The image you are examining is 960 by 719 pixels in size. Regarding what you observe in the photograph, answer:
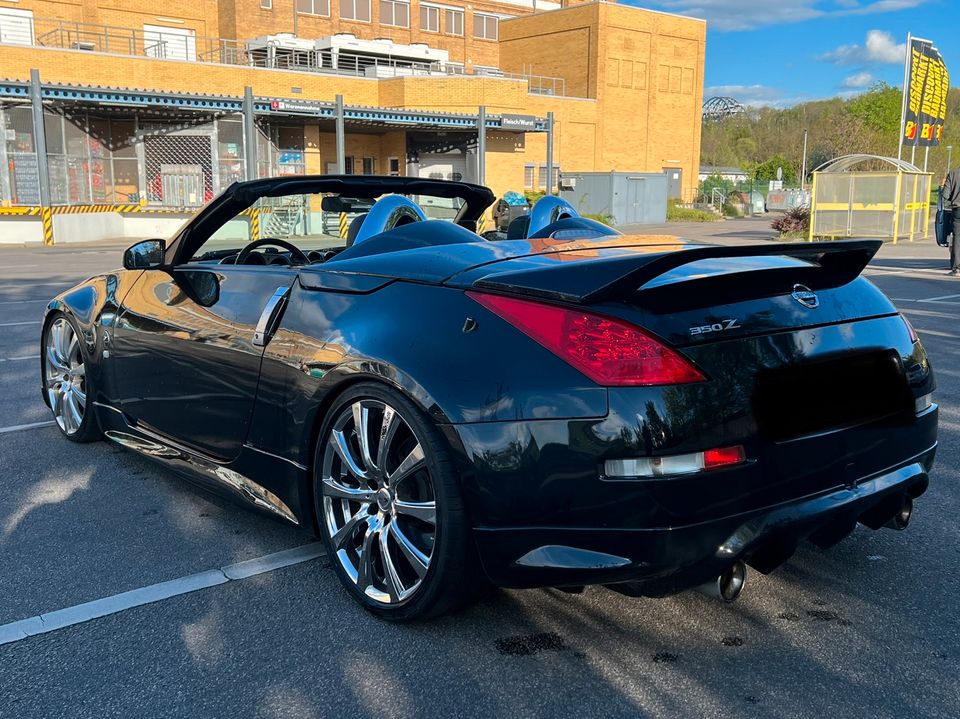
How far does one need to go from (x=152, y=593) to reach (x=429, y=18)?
64.1 meters

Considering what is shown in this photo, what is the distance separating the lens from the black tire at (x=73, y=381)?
4922 mm

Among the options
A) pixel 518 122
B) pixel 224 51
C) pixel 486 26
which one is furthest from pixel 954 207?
pixel 486 26

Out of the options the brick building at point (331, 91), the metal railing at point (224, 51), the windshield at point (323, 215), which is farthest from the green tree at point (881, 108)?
the windshield at point (323, 215)

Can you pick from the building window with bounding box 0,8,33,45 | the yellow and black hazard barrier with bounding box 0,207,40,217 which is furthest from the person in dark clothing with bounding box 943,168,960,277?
the building window with bounding box 0,8,33,45

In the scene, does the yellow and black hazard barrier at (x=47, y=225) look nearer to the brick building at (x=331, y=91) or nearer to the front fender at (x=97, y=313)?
the brick building at (x=331, y=91)

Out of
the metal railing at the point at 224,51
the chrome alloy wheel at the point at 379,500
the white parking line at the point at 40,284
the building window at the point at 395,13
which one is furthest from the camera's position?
the building window at the point at 395,13

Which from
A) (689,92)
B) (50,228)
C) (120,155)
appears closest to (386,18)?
(689,92)

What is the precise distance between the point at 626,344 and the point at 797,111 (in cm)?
10233

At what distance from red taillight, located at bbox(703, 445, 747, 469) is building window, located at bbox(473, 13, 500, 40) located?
67776mm

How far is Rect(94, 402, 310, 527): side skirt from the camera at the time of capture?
11.2 feet

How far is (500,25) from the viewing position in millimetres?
67938

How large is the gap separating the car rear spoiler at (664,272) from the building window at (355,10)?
2319 inches

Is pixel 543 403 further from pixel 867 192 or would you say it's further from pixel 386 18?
pixel 386 18

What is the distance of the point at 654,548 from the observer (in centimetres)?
253
